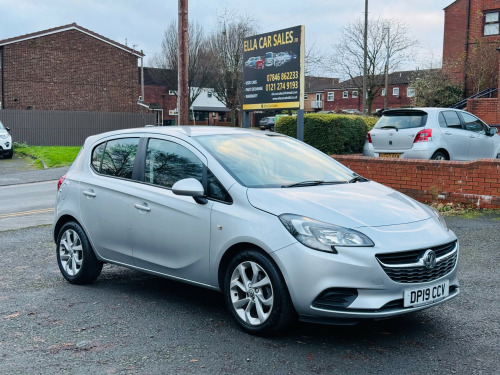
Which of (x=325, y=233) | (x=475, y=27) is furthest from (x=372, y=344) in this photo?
(x=475, y=27)

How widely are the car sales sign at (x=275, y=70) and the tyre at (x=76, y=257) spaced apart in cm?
720

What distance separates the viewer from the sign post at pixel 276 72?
12898 mm

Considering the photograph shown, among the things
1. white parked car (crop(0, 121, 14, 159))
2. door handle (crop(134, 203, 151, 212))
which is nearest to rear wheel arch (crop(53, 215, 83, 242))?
door handle (crop(134, 203, 151, 212))

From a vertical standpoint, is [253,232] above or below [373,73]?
below

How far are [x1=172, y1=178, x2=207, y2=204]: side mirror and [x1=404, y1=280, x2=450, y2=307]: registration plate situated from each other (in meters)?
1.77

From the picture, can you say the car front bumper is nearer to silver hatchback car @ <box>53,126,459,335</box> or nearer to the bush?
the bush

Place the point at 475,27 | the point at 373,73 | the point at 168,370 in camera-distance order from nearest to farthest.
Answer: the point at 168,370 → the point at 475,27 → the point at 373,73

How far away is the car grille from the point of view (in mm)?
4262

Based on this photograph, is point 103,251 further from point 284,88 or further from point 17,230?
point 284,88

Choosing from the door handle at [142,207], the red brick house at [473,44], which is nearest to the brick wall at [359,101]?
the red brick house at [473,44]

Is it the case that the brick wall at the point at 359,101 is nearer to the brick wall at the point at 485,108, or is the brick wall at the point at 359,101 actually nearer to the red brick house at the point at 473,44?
the red brick house at the point at 473,44

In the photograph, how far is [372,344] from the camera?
4.50m

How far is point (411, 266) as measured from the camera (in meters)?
4.32

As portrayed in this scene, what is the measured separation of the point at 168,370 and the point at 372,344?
1.51 metres
